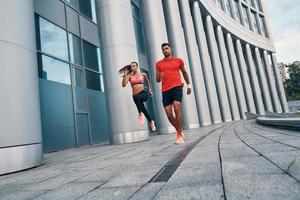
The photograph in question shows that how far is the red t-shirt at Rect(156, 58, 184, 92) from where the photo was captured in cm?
573

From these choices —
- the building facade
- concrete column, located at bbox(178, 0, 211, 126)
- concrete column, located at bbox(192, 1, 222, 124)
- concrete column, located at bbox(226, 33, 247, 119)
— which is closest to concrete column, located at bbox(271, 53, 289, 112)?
concrete column, located at bbox(226, 33, 247, 119)

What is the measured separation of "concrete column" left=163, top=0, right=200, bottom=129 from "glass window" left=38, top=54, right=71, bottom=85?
7.28 metres

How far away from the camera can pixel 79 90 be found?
1123 cm

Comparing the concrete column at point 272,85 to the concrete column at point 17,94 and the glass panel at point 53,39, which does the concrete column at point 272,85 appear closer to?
the glass panel at point 53,39

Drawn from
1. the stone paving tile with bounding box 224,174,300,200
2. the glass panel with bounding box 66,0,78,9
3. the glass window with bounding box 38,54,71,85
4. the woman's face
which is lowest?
the stone paving tile with bounding box 224,174,300,200

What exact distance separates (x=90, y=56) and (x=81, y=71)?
124cm

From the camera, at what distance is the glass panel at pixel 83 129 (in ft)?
35.2

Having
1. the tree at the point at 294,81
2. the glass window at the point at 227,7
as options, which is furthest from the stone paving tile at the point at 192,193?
the tree at the point at 294,81

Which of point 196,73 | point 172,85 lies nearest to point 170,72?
point 172,85

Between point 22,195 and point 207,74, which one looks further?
point 207,74

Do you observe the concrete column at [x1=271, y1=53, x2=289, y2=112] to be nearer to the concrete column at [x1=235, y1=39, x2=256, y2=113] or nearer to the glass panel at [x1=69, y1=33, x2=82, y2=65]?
the concrete column at [x1=235, y1=39, x2=256, y2=113]

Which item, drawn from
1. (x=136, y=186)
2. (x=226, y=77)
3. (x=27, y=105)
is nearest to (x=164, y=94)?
(x=27, y=105)

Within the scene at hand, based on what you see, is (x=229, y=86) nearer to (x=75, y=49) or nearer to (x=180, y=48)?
(x=180, y=48)

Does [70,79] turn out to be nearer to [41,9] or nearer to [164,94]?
[41,9]
